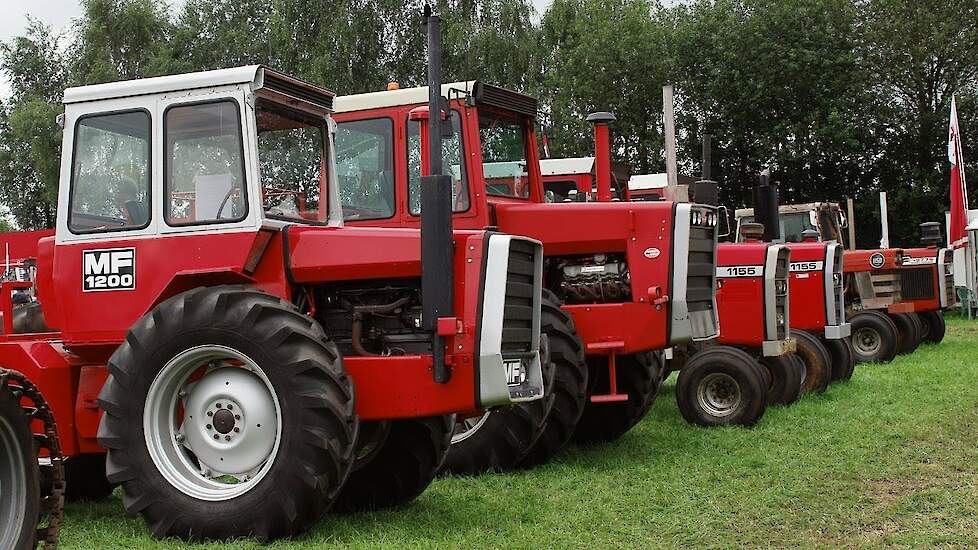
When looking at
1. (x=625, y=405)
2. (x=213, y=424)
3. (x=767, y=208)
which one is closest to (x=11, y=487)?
(x=213, y=424)

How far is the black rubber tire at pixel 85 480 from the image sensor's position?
7.33 meters

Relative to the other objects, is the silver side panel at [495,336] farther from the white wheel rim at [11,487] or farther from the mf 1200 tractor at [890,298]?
the mf 1200 tractor at [890,298]

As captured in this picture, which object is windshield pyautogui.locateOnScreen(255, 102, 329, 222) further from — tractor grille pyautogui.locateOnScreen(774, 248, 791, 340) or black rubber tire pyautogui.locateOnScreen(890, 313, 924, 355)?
black rubber tire pyautogui.locateOnScreen(890, 313, 924, 355)

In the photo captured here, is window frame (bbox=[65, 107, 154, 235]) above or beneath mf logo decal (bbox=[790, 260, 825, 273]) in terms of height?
above

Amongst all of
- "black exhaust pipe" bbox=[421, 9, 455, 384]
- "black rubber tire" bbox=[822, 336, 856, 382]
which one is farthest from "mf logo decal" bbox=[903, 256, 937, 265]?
"black exhaust pipe" bbox=[421, 9, 455, 384]

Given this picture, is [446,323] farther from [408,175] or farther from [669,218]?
[669,218]

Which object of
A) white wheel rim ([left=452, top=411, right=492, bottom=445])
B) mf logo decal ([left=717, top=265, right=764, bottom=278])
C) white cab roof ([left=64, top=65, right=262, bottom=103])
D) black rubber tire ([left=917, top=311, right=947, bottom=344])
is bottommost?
white wheel rim ([left=452, top=411, right=492, bottom=445])

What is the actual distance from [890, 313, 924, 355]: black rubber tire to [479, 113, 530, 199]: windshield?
10.0 meters

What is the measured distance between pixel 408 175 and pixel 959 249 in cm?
1577

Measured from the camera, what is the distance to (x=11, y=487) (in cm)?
470

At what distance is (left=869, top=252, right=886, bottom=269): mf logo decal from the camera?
1769cm

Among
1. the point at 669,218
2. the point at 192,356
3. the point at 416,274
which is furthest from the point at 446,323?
the point at 669,218

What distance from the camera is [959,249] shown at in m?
21.5

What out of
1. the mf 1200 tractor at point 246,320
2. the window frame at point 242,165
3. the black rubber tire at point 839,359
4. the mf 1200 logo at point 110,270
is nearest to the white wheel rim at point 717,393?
the black rubber tire at point 839,359
